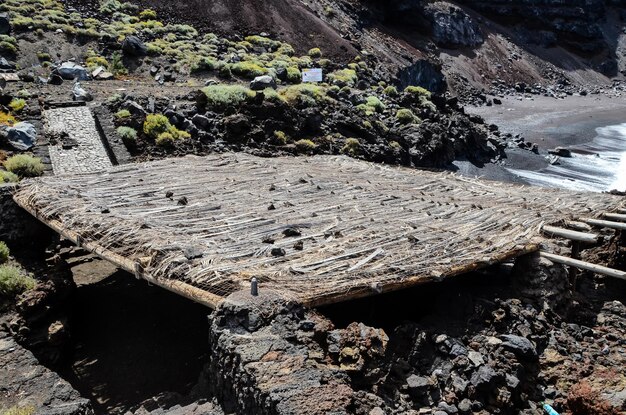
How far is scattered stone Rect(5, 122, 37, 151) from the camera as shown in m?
16.0

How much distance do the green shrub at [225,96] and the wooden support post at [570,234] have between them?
1573 cm

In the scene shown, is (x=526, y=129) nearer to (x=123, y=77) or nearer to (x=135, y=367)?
(x=123, y=77)

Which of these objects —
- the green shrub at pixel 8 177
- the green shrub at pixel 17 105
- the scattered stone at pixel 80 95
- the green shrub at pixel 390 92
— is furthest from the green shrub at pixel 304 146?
the green shrub at pixel 390 92

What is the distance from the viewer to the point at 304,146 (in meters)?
20.8

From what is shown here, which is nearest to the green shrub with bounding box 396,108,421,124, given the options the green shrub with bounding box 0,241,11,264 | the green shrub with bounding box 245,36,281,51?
the green shrub with bounding box 245,36,281,51

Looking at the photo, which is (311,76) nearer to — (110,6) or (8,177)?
(110,6)

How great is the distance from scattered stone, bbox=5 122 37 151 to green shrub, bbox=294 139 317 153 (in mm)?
8649

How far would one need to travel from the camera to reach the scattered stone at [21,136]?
1603cm

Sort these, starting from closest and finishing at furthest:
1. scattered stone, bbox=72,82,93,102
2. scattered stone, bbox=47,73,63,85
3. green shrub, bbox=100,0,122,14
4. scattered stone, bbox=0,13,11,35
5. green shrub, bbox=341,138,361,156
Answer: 1. scattered stone, bbox=72,82,93,102
2. green shrub, bbox=341,138,361,156
3. scattered stone, bbox=47,73,63,85
4. scattered stone, bbox=0,13,11,35
5. green shrub, bbox=100,0,122,14

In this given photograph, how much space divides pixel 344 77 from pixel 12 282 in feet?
90.2

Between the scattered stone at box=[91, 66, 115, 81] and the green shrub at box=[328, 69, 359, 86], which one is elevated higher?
the scattered stone at box=[91, 66, 115, 81]

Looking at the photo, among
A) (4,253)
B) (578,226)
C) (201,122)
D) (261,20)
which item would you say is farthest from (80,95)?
(261,20)

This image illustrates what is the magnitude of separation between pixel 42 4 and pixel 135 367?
112 feet

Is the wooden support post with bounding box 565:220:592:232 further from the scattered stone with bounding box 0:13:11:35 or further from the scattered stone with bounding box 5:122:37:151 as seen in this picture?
the scattered stone with bounding box 0:13:11:35
